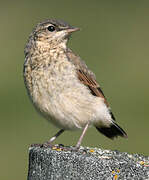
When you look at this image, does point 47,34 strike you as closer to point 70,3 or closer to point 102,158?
point 102,158

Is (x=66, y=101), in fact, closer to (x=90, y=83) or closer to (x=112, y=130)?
(x=90, y=83)

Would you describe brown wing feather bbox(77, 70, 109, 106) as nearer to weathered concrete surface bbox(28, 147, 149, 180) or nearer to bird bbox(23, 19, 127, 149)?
bird bbox(23, 19, 127, 149)

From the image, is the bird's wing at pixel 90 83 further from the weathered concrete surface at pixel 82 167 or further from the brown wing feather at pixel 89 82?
the weathered concrete surface at pixel 82 167

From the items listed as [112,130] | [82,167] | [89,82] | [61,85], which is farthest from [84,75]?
[82,167]

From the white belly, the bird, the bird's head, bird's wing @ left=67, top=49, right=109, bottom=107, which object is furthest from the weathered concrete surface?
the bird's head

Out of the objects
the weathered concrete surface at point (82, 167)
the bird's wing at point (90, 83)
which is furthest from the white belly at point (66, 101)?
the weathered concrete surface at point (82, 167)

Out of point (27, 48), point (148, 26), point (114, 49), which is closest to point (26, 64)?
point (27, 48)

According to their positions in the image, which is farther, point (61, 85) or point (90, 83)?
point (90, 83)
